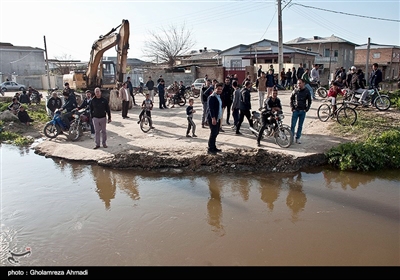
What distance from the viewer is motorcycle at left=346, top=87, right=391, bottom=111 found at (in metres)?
12.5

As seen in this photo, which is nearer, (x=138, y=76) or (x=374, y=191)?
(x=374, y=191)

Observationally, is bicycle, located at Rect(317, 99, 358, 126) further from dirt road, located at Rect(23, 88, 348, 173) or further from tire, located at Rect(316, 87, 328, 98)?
tire, located at Rect(316, 87, 328, 98)

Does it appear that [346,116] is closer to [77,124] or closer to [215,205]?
[215,205]

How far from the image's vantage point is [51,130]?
12.1m

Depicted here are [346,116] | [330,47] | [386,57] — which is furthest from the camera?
[386,57]

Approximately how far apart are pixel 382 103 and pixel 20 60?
5445 centimetres

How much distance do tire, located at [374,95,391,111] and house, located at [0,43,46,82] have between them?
51.6 meters

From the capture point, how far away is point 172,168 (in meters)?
8.34

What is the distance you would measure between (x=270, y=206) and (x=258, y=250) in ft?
5.31

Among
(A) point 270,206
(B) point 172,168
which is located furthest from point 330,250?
(B) point 172,168

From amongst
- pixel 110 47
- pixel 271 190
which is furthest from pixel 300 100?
pixel 110 47

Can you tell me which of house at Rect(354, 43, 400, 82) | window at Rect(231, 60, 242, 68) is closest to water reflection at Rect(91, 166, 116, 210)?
window at Rect(231, 60, 242, 68)

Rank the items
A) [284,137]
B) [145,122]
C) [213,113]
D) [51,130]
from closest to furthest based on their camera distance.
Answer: [213,113], [284,137], [51,130], [145,122]

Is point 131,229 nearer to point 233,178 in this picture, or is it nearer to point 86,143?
point 233,178
